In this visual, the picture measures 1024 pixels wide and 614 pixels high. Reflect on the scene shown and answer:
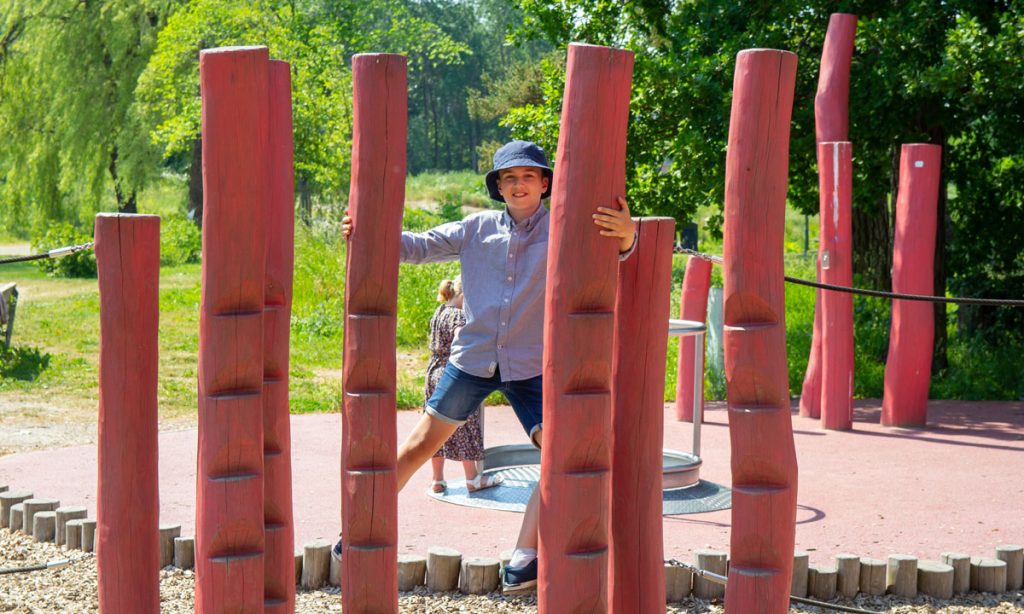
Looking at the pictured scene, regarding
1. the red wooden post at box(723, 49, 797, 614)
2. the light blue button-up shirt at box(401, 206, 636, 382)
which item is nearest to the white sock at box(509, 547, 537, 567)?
the light blue button-up shirt at box(401, 206, 636, 382)

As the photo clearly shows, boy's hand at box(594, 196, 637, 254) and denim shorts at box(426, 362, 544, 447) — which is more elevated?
boy's hand at box(594, 196, 637, 254)

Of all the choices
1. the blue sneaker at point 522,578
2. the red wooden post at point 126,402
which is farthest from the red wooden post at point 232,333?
the blue sneaker at point 522,578

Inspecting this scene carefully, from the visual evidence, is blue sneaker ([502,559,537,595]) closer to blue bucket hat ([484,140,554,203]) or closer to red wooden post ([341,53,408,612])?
red wooden post ([341,53,408,612])

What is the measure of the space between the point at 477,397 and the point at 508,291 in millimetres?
459

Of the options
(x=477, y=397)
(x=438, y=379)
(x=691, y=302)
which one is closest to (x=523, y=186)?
(x=477, y=397)

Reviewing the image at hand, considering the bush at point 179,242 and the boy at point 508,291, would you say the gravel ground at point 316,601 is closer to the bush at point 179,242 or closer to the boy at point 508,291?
the boy at point 508,291

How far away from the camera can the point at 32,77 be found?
2455cm

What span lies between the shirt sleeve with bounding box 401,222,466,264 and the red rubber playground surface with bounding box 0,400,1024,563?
1.59 meters

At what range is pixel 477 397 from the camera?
4.41 m

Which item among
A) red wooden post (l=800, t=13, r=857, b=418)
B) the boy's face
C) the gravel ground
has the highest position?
red wooden post (l=800, t=13, r=857, b=418)

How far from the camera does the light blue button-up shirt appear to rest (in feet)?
13.6

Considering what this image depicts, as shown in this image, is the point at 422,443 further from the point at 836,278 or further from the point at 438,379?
the point at 836,278

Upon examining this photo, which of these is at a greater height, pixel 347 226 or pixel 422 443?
pixel 347 226

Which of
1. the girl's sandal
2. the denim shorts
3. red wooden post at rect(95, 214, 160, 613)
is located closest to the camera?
red wooden post at rect(95, 214, 160, 613)
